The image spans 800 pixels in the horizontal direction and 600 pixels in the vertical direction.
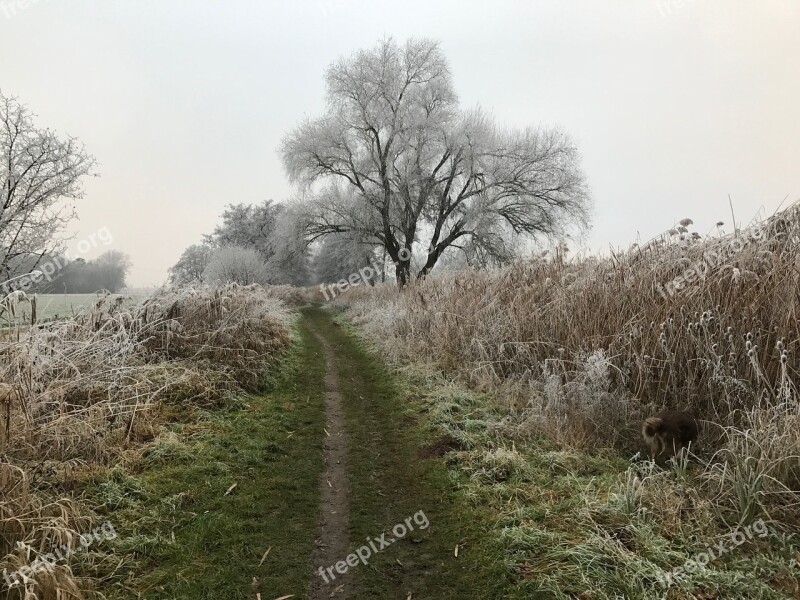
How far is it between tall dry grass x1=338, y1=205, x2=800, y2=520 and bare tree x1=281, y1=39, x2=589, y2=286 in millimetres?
17274

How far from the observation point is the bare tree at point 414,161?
23156 millimetres

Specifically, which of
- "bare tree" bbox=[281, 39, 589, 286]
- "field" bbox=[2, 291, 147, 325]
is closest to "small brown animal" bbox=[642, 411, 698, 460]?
"field" bbox=[2, 291, 147, 325]

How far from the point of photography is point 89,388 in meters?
4.59

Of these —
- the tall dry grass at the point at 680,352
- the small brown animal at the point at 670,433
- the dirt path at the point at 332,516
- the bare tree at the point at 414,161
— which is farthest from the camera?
the bare tree at the point at 414,161

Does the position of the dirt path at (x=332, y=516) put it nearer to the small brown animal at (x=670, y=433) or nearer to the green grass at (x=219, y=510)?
the green grass at (x=219, y=510)

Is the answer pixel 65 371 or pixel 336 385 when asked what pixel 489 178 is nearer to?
pixel 336 385

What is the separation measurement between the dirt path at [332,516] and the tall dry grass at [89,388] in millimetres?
1266

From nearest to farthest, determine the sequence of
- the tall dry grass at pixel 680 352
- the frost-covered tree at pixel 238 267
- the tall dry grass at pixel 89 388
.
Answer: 1. the tall dry grass at pixel 89 388
2. the tall dry grass at pixel 680 352
3. the frost-covered tree at pixel 238 267

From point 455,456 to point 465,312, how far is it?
3.85 m

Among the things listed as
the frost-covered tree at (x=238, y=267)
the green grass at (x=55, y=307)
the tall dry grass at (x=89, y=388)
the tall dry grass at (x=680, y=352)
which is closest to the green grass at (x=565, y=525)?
the tall dry grass at (x=680, y=352)

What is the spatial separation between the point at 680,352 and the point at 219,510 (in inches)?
167

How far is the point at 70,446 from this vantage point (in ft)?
12.2

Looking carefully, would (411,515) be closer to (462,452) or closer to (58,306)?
(462,452)

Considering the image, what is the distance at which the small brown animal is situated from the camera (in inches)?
135
